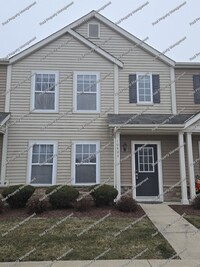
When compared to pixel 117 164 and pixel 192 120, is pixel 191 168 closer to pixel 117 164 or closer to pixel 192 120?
pixel 192 120

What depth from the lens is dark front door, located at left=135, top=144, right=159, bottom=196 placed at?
10.6m

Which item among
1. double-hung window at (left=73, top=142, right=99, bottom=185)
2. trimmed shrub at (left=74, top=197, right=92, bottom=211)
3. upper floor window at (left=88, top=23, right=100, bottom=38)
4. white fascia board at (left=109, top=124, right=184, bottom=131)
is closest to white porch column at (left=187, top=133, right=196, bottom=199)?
white fascia board at (left=109, top=124, right=184, bottom=131)

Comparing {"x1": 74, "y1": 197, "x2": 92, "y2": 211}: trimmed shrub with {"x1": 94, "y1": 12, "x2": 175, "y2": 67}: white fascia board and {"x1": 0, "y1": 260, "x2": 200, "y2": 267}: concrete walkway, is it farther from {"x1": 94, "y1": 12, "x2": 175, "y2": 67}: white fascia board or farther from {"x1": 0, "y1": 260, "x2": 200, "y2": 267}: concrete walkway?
{"x1": 94, "y1": 12, "x2": 175, "y2": 67}: white fascia board

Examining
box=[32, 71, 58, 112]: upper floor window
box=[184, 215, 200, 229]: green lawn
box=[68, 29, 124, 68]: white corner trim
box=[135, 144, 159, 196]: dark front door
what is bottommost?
box=[184, 215, 200, 229]: green lawn

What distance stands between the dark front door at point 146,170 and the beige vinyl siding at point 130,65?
1675mm

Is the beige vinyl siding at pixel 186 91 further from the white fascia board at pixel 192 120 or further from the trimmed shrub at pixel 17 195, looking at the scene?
the trimmed shrub at pixel 17 195

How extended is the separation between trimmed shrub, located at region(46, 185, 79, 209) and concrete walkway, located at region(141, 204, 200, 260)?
7.93ft

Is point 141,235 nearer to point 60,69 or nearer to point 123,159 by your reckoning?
point 123,159

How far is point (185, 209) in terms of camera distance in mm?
8891

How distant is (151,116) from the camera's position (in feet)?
36.2

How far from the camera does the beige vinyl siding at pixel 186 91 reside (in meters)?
11.6

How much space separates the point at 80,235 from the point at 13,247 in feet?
4.88

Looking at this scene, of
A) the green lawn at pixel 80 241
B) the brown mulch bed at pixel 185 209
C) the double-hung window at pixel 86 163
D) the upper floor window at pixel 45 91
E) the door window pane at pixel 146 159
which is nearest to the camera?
the green lawn at pixel 80 241

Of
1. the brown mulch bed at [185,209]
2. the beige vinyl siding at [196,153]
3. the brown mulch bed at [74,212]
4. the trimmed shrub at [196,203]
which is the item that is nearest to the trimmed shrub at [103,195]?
the brown mulch bed at [74,212]
